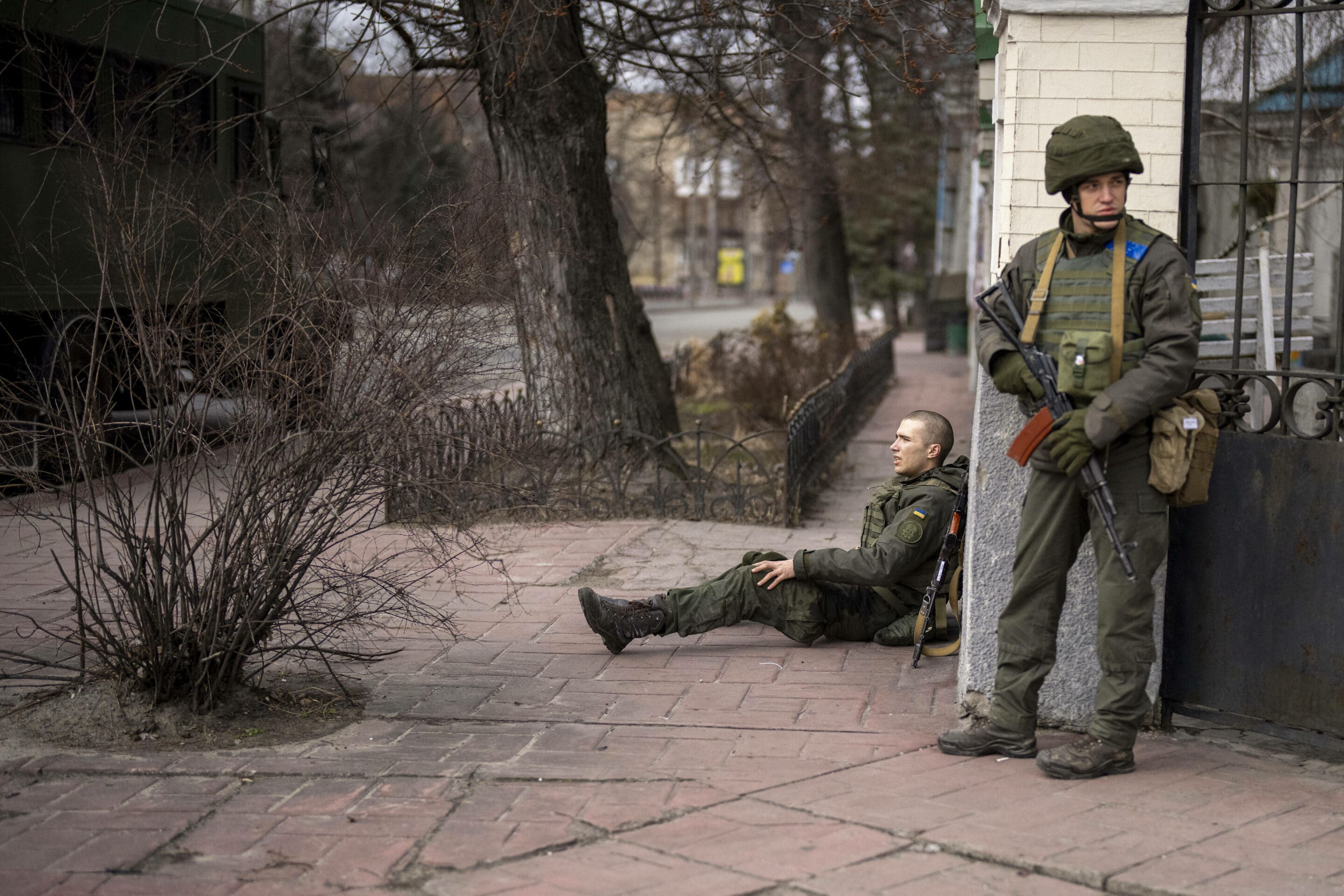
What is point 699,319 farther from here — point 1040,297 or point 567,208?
point 1040,297

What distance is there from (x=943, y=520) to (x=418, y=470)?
6.81 ft

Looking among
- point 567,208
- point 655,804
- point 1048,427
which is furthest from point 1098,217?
point 567,208

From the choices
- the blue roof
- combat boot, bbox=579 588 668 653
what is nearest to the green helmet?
combat boot, bbox=579 588 668 653

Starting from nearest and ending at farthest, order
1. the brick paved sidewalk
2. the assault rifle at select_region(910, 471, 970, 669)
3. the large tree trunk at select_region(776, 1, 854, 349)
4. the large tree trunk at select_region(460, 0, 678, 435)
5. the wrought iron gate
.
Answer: the brick paved sidewalk → the wrought iron gate → the assault rifle at select_region(910, 471, 970, 669) → the large tree trunk at select_region(460, 0, 678, 435) → the large tree trunk at select_region(776, 1, 854, 349)

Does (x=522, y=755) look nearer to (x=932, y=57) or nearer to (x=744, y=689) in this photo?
(x=744, y=689)

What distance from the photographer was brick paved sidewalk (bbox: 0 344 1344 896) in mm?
3307

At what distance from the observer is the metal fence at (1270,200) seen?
14.0ft

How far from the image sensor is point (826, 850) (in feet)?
11.3

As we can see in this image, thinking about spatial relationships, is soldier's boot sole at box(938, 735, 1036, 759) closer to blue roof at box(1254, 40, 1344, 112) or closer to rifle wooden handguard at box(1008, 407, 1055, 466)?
rifle wooden handguard at box(1008, 407, 1055, 466)

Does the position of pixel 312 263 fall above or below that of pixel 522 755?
above

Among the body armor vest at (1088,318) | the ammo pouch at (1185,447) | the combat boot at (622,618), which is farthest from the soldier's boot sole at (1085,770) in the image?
the combat boot at (622,618)

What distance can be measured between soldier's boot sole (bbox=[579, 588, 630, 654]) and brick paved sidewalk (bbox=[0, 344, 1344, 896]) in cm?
9

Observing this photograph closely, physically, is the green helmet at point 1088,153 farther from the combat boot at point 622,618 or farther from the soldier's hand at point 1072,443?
the combat boot at point 622,618

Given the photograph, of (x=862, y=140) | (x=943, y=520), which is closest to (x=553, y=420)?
(x=943, y=520)
